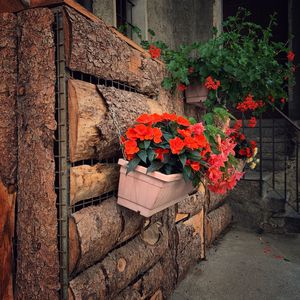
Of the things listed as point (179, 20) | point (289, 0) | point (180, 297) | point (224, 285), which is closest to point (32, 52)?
point (180, 297)

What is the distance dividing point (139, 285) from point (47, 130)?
1.22 metres

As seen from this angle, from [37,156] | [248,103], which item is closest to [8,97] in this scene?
[37,156]

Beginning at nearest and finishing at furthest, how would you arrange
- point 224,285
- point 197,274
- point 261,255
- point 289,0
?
point 224,285
point 197,274
point 261,255
point 289,0

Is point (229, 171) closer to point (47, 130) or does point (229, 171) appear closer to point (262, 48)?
point (47, 130)

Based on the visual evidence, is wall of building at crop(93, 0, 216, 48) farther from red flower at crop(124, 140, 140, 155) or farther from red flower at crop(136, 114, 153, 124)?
red flower at crop(124, 140, 140, 155)

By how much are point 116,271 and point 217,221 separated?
2.39m

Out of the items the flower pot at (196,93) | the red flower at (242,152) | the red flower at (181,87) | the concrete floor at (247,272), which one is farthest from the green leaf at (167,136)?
the red flower at (242,152)

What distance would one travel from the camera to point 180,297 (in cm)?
249

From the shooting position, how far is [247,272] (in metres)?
2.97

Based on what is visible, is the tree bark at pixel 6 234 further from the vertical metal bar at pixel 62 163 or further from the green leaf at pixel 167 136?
the green leaf at pixel 167 136

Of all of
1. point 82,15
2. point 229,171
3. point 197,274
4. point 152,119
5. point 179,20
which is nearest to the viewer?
point 82,15

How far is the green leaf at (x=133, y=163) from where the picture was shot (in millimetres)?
1485

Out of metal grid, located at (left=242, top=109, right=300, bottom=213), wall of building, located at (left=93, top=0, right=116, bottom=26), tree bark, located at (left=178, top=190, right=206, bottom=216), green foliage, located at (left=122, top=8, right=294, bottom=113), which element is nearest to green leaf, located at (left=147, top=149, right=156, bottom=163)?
green foliage, located at (left=122, top=8, right=294, bottom=113)

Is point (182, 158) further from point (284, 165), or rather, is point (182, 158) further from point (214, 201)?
point (284, 165)
